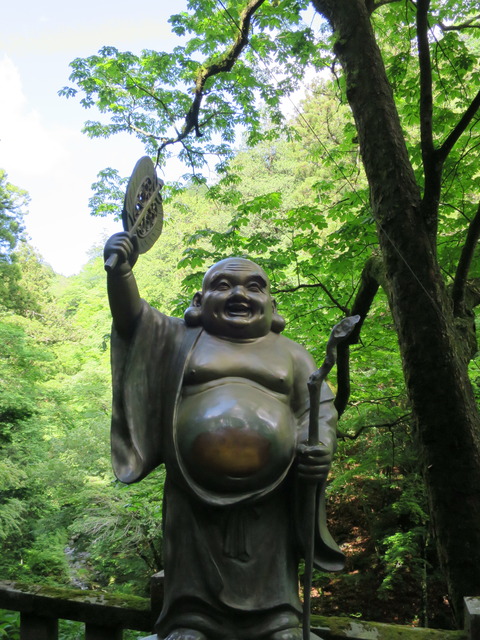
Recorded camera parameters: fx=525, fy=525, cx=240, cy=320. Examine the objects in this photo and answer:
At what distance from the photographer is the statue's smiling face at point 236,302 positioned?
85.6 inches

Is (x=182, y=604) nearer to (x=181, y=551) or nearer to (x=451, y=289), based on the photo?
(x=181, y=551)

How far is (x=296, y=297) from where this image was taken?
5430 millimetres

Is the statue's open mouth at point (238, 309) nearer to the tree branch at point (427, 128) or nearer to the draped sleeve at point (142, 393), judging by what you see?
the draped sleeve at point (142, 393)

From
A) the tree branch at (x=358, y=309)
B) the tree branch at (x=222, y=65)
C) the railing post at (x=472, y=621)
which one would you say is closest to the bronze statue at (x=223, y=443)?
the railing post at (x=472, y=621)

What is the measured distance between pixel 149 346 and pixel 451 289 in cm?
269

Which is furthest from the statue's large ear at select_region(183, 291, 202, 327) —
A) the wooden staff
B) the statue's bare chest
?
the wooden staff

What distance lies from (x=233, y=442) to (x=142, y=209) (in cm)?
101

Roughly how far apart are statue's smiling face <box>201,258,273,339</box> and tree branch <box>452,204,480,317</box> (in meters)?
2.03

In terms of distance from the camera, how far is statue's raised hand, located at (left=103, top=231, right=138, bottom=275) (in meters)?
1.95

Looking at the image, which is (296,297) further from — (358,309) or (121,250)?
(121,250)

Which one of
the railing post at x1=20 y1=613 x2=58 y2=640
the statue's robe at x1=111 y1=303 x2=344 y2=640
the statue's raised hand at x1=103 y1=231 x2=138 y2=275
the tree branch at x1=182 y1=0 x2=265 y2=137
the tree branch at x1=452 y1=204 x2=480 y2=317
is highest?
the tree branch at x1=182 y1=0 x2=265 y2=137

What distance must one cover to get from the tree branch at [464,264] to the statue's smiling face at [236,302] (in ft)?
6.65

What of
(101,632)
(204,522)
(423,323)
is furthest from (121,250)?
(423,323)

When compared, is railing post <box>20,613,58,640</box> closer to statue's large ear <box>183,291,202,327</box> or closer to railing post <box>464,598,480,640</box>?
statue's large ear <box>183,291,202,327</box>
